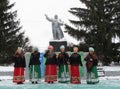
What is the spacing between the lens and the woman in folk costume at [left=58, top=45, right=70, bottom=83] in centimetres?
1496

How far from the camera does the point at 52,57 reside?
14.8 meters

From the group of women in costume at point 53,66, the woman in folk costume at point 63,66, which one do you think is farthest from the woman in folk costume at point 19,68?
the woman in folk costume at point 63,66

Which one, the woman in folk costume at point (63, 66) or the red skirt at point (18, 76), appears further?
the woman in folk costume at point (63, 66)

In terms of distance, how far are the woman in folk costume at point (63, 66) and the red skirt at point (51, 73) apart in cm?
26

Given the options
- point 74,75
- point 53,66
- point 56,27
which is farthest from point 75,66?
point 56,27

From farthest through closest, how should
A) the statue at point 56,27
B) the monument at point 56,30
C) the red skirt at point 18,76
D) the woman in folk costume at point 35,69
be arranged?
the statue at point 56,27, the monument at point 56,30, the woman in folk costume at point 35,69, the red skirt at point 18,76

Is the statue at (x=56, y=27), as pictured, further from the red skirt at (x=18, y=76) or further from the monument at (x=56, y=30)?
the red skirt at (x=18, y=76)

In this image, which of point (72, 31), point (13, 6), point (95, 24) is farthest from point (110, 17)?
point (13, 6)

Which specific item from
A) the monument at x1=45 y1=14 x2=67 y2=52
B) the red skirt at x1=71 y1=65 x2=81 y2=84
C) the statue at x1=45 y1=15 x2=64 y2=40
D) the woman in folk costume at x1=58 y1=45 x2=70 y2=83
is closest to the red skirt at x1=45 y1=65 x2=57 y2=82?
the woman in folk costume at x1=58 y1=45 x2=70 y2=83

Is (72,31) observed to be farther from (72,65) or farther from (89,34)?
(72,65)

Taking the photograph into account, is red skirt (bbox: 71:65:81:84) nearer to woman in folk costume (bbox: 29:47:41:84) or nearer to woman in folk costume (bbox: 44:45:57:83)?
woman in folk costume (bbox: 44:45:57:83)

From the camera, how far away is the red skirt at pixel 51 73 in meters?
14.8

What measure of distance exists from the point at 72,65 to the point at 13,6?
63.6ft

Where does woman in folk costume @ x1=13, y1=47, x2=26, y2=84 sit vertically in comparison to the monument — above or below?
below
